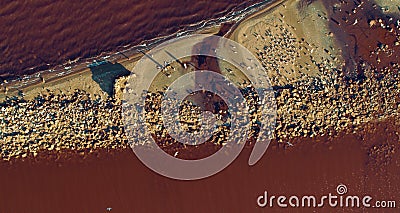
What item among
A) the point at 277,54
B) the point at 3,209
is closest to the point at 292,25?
the point at 277,54

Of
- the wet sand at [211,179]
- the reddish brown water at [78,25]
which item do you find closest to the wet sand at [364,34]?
the wet sand at [211,179]

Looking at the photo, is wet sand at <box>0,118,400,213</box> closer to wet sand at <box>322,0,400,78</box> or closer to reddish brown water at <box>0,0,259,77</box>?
wet sand at <box>322,0,400,78</box>

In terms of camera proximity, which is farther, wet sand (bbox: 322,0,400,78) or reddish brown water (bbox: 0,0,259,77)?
wet sand (bbox: 322,0,400,78)

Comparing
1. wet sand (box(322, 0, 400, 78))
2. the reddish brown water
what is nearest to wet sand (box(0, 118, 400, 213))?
wet sand (box(322, 0, 400, 78))

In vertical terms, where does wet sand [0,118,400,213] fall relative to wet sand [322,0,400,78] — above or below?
below

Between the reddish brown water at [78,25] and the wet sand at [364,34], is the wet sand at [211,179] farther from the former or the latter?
the reddish brown water at [78,25]

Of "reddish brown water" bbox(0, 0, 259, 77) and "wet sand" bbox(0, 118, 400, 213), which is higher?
"reddish brown water" bbox(0, 0, 259, 77)
